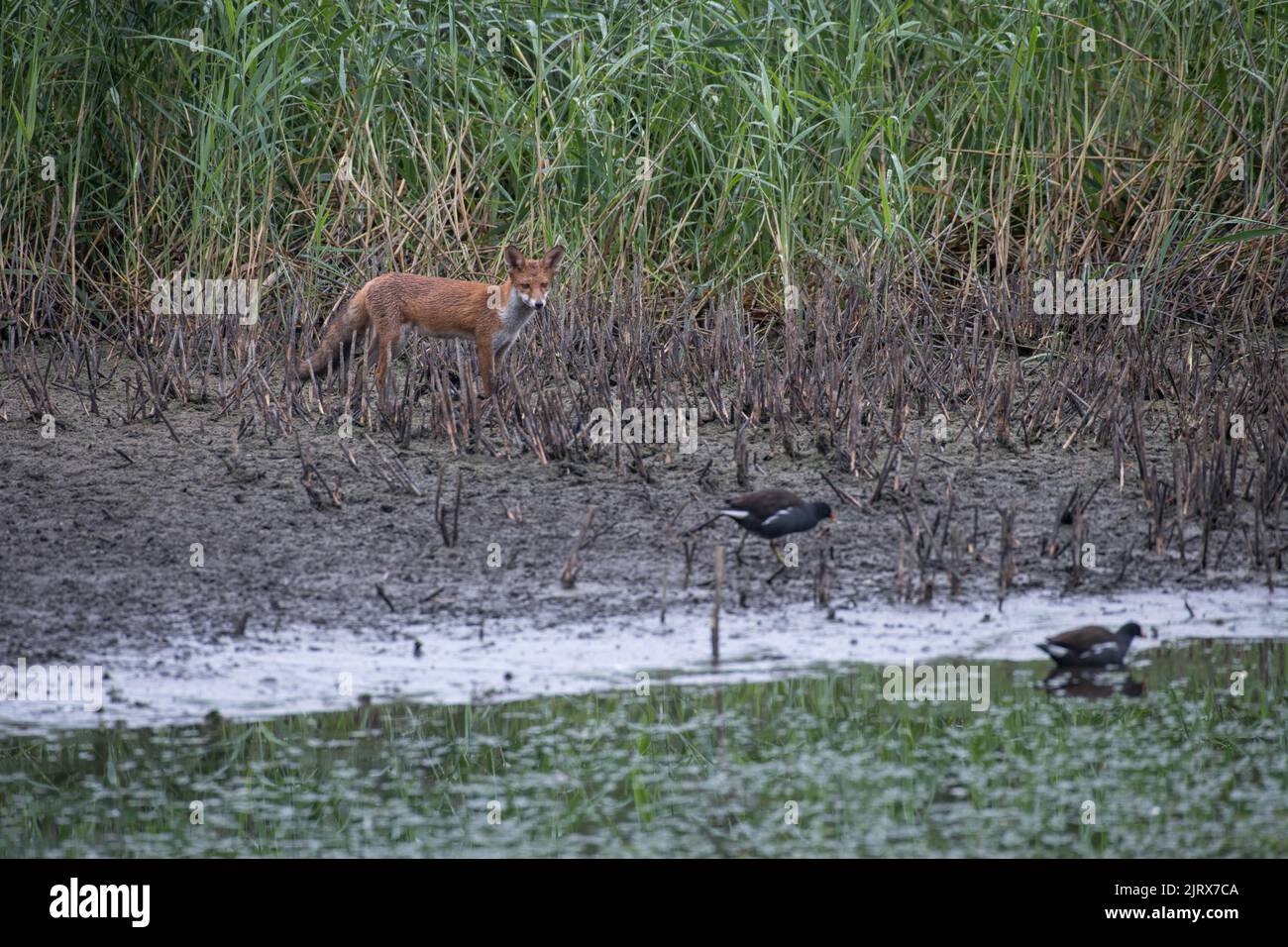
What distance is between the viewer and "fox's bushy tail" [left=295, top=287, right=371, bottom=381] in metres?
8.52

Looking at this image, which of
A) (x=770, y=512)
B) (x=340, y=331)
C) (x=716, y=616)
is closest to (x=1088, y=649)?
(x=716, y=616)

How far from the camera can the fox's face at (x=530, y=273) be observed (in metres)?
8.19

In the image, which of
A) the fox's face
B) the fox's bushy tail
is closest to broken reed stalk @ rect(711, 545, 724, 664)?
the fox's face

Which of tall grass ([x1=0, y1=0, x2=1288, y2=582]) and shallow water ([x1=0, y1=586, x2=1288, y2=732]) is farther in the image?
tall grass ([x1=0, y1=0, x2=1288, y2=582])

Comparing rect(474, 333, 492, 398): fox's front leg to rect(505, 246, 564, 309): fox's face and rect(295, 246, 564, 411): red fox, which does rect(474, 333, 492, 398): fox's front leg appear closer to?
rect(295, 246, 564, 411): red fox

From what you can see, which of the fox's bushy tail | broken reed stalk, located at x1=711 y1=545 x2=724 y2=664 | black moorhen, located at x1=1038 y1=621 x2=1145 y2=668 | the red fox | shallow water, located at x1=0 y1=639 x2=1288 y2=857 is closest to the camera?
shallow water, located at x1=0 y1=639 x2=1288 y2=857

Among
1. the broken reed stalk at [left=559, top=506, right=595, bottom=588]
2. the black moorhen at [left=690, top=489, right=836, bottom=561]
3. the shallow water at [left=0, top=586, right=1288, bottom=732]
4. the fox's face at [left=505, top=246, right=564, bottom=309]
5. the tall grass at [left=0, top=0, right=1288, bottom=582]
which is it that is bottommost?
the shallow water at [left=0, top=586, right=1288, bottom=732]

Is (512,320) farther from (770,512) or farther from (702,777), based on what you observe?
(702,777)

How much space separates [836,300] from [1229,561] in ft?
9.95

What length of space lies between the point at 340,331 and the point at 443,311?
0.54 metres

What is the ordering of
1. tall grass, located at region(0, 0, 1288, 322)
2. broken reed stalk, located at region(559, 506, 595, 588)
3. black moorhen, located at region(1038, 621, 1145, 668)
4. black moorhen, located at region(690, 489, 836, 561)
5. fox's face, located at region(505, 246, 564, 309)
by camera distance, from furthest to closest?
tall grass, located at region(0, 0, 1288, 322), fox's face, located at region(505, 246, 564, 309), black moorhen, located at region(690, 489, 836, 561), broken reed stalk, located at region(559, 506, 595, 588), black moorhen, located at region(1038, 621, 1145, 668)

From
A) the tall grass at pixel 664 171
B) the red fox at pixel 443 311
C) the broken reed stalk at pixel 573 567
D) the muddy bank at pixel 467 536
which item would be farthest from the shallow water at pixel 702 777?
the red fox at pixel 443 311

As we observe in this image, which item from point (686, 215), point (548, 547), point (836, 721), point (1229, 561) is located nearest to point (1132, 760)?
point (836, 721)

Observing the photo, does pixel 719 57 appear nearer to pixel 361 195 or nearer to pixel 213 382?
pixel 361 195
